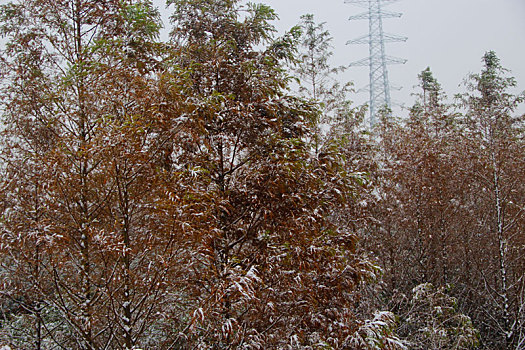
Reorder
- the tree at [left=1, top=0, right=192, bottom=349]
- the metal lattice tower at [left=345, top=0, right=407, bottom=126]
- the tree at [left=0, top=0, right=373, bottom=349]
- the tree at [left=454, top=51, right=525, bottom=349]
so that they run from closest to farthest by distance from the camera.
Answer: the tree at [left=1, top=0, right=192, bottom=349], the tree at [left=0, top=0, right=373, bottom=349], the tree at [left=454, top=51, right=525, bottom=349], the metal lattice tower at [left=345, top=0, right=407, bottom=126]

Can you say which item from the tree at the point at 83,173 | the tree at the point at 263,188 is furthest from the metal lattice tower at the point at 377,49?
the tree at the point at 83,173

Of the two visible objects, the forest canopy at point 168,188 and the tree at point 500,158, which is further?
the tree at point 500,158

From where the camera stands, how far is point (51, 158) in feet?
11.3

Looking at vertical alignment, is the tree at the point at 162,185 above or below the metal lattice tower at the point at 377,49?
below

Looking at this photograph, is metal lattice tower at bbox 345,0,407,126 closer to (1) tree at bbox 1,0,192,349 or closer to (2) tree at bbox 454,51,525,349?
(2) tree at bbox 454,51,525,349

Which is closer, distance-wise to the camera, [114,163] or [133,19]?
[114,163]

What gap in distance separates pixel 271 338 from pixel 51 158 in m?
3.38

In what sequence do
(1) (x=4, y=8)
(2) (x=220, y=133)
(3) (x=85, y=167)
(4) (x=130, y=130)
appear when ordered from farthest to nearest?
(2) (x=220, y=133)
(1) (x=4, y=8)
(3) (x=85, y=167)
(4) (x=130, y=130)

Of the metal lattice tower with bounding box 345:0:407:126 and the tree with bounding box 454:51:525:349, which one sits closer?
the tree with bounding box 454:51:525:349

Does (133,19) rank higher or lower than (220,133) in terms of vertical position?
higher

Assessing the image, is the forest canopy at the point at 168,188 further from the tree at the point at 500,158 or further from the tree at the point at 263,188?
the tree at the point at 500,158

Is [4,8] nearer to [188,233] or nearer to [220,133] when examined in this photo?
[220,133]

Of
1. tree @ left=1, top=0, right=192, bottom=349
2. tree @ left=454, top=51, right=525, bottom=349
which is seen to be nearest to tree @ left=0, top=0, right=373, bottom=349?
tree @ left=1, top=0, right=192, bottom=349

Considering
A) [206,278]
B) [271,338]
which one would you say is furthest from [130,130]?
[271,338]
